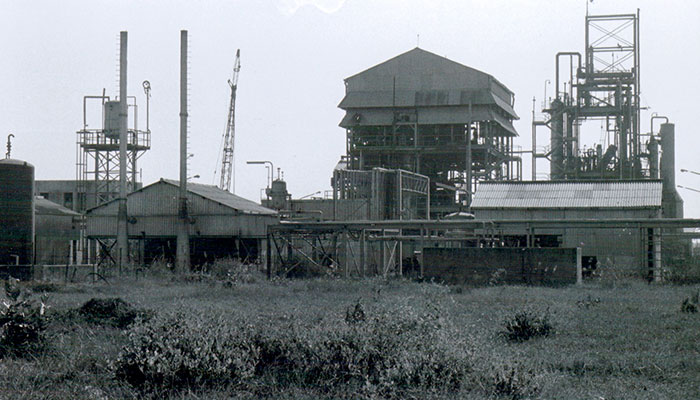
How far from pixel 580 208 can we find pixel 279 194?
25.2 metres

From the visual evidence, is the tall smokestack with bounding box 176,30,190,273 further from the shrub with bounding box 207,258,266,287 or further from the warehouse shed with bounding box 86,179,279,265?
the shrub with bounding box 207,258,266,287

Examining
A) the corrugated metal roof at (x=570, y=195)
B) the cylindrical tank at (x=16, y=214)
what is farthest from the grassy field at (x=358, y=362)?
the corrugated metal roof at (x=570, y=195)

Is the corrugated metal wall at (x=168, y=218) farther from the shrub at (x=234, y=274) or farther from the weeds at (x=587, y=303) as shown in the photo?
the weeds at (x=587, y=303)

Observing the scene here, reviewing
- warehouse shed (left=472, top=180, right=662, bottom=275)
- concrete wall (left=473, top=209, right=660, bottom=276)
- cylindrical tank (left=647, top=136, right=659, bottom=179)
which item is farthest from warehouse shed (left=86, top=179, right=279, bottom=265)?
cylindrical tank (left=647, top=136, right=659, bottom=179)

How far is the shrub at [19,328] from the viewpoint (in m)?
13.4

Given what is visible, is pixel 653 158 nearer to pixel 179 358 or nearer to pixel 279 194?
pixel 279 194

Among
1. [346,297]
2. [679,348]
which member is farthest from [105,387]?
[346,297]

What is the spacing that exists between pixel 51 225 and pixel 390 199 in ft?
83.4

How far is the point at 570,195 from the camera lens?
4847 centimetres

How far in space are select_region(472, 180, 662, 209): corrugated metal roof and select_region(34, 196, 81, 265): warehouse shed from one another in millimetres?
25643

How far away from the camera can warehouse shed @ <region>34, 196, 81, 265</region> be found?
53.0 m

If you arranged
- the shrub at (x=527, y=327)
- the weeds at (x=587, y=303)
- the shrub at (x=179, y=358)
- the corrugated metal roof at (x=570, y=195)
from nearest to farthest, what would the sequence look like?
the shrub at (x=179, y=358), the shrub at (x=527, y=327), the weeds at (x=587, y=303), the corrugated metal roof at (x=570, y=195)

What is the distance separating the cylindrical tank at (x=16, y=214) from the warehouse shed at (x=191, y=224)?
16.4 m

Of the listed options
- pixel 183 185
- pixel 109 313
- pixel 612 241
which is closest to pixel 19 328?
pixel 109 313
